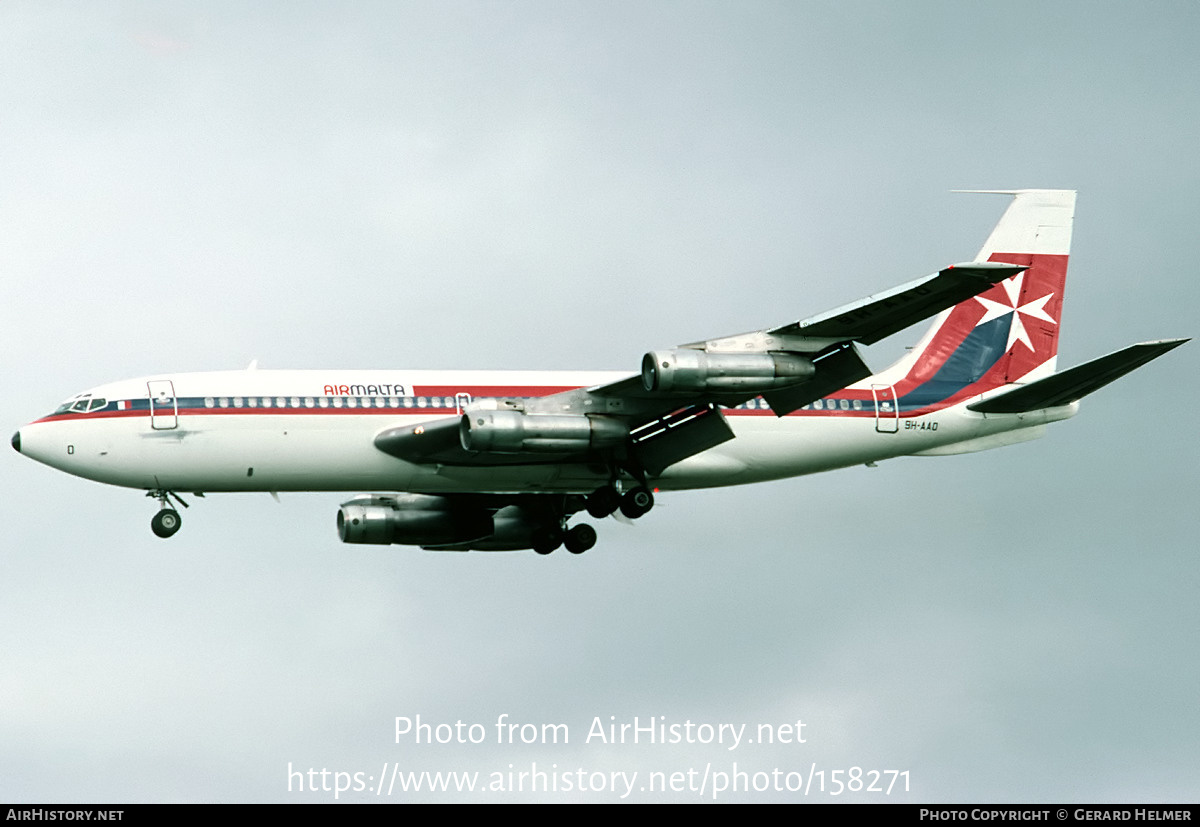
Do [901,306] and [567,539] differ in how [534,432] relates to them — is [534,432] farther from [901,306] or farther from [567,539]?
[901,306]

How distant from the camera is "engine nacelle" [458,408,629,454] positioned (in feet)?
155

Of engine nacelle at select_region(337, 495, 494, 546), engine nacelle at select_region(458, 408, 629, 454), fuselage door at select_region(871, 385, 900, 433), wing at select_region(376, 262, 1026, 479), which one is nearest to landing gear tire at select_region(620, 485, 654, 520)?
wing at select_region(376, 262, 1026, 479)

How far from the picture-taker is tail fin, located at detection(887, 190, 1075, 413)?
193 ft

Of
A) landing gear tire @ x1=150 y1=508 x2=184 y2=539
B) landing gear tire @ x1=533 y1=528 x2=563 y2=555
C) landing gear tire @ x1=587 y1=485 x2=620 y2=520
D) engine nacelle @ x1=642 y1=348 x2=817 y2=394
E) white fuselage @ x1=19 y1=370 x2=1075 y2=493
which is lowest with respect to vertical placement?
landing gear tire @ x1=533 y1=528 x2=563 y2=555

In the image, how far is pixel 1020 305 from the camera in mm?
→ 59594

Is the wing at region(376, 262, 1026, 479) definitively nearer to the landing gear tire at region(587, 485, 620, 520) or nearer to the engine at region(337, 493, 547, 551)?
the landing gear tire at region(587, 485, 620, 520)

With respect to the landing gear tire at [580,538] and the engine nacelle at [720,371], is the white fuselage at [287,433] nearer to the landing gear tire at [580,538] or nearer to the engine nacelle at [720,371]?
the landing gear tire at [580,538]

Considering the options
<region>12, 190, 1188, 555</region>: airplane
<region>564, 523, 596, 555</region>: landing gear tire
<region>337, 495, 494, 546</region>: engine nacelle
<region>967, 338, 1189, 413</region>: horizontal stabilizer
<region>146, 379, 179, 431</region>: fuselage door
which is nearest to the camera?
<region>967, 338, 1189, 413</region>: horizontal stabilizer

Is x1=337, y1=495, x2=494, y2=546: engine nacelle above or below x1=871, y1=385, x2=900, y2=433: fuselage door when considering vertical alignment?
below

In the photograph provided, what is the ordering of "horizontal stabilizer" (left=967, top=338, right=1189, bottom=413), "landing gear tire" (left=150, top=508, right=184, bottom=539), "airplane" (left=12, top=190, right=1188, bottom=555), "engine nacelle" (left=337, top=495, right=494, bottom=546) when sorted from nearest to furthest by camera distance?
"horizontal stabilizer" (left=967, top=338, right=1189, bottom=413), "airplane" (left=12, top=190, right=1188, bottom=555), "landing gear tire" (left=150, top=508, right=184, bottom=539), "engine nacelle" (left=337, top=495, right=494, bottom=546)

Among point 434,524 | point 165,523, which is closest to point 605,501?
point 434,524

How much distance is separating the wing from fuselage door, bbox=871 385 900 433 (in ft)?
23.7

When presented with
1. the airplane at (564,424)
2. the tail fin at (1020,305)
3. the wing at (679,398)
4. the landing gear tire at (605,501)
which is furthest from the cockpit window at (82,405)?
the tail fin at (1020,305)

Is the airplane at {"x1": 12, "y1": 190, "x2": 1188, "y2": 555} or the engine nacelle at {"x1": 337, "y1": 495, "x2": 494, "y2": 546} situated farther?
the engine nacelle at {"x1": 337, "y1": 495, "x2": 494, "y2": 546}
